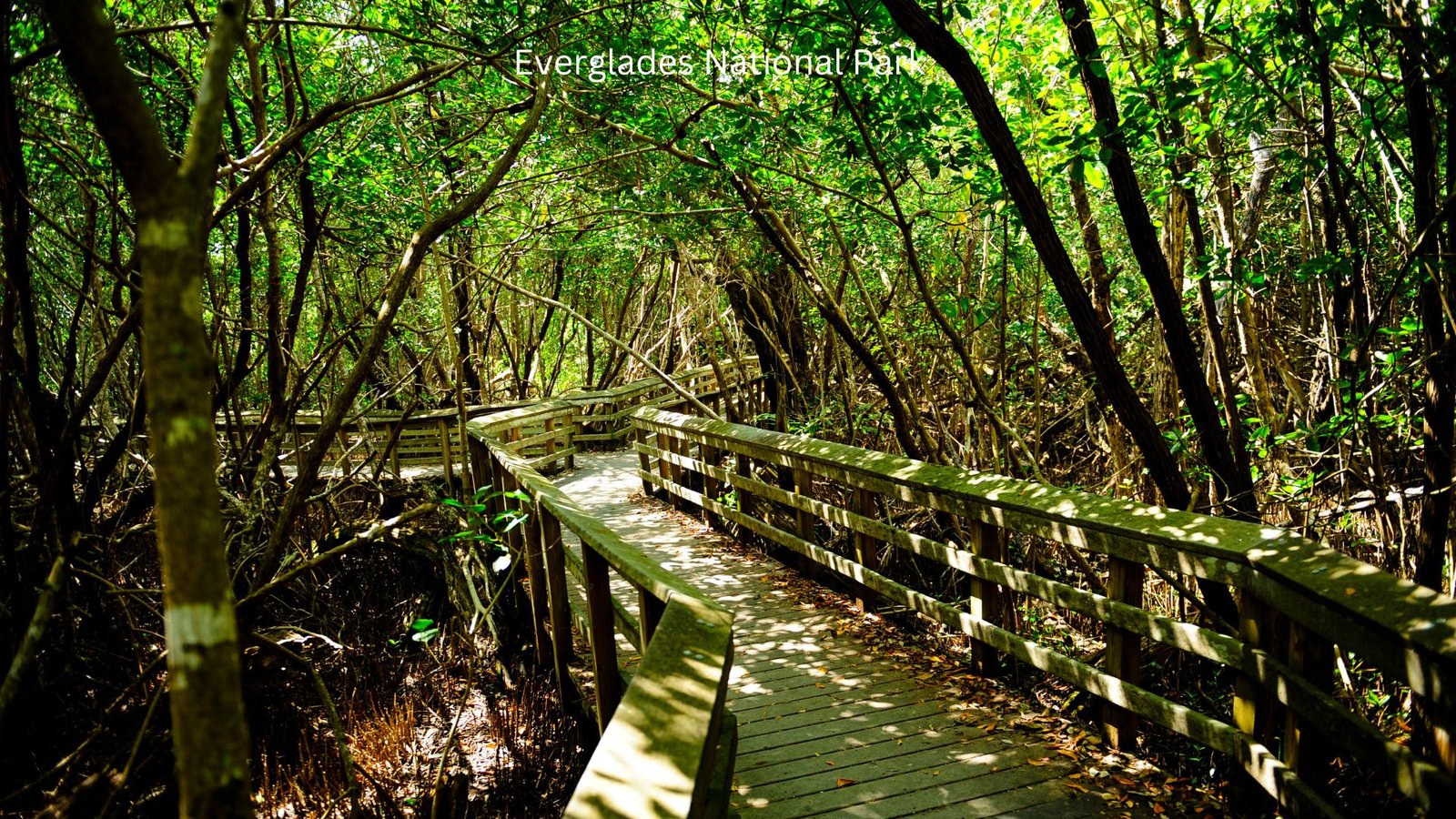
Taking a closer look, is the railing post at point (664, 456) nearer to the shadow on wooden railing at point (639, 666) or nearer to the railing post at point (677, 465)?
the railing post at point (677, 465)

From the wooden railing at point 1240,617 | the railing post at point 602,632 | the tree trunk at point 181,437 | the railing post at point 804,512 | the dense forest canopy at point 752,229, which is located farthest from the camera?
the railing post at point 804,512

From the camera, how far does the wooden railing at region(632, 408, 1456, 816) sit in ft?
7.39

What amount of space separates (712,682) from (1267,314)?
7.08 meters

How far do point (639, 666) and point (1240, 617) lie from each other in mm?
2221

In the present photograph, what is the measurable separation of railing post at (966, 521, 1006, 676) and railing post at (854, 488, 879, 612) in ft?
3.49

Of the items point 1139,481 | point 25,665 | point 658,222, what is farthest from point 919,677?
point 658,222

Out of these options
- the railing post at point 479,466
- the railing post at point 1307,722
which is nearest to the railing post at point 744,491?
the railing post at point 479,466

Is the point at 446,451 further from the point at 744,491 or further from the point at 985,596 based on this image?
the point at 985,596

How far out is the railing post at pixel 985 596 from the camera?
430 cm

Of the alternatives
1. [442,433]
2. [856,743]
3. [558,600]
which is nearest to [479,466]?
[442,433]

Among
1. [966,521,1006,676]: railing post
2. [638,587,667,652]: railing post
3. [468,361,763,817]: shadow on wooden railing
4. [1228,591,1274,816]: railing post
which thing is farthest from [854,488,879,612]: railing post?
[1228,591,1274,816]: railing post

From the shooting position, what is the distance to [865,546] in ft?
18.4

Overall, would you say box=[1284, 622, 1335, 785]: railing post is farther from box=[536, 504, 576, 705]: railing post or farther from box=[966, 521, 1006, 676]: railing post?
box=[536, 504, 576, 705]: railing post

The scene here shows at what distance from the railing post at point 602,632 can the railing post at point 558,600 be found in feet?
2.63
